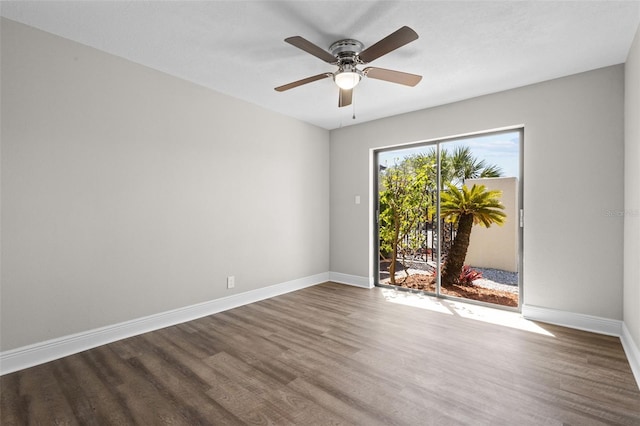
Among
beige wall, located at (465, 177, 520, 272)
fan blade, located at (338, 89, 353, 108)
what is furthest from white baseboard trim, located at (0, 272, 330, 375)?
beige wall, located at (465, 177, 520, 272)

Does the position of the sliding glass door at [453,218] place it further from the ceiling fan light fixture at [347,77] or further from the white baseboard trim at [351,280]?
the ceiling fan light fixture at [347,77]

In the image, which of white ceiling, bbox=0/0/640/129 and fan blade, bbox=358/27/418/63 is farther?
white ceiling, bbox=0/0/640/129

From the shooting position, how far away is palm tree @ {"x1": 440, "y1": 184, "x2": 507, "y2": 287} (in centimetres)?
388

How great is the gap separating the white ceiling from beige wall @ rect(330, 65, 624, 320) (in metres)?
0.25

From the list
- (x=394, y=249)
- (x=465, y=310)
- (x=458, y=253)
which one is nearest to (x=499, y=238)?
(x=458, y=253)

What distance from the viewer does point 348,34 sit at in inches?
90.3

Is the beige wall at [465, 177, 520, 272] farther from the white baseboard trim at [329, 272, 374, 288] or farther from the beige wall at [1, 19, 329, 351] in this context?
the beige wall at [1, 19, 329, 351]

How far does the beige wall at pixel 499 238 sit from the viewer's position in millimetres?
3875

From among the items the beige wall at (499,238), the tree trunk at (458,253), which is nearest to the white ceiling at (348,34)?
the beige wall at (499,238)

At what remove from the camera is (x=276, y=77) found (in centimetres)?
307

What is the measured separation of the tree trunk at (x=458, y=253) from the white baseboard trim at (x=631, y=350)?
1690 millimetres

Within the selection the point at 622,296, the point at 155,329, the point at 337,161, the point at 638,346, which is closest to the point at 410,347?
the point at 638,346

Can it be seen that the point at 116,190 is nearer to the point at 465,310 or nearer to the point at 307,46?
the point at 307,46

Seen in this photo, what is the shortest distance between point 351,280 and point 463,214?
196 centimetres
